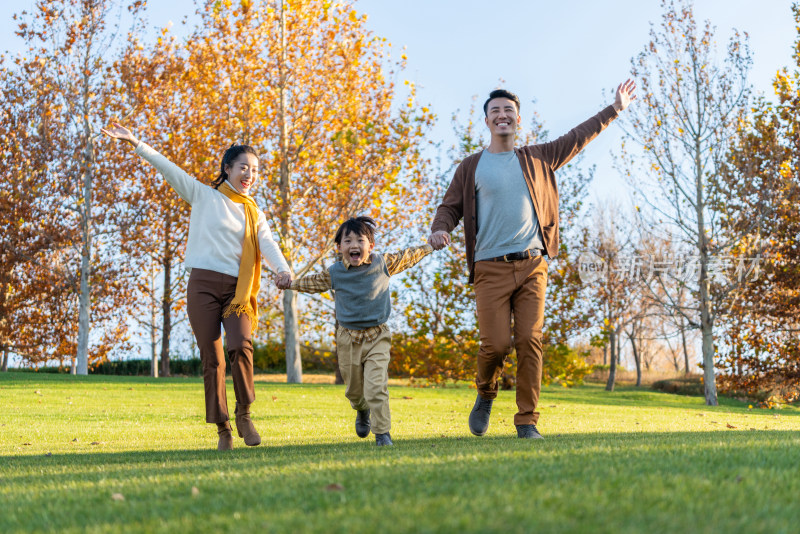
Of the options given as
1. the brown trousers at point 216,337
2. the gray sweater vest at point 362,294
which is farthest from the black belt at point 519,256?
the brown trousers at point 216,337

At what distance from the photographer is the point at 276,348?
29.1 meters

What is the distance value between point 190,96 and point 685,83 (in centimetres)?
1515

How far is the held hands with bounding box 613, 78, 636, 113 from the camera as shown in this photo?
245 inches

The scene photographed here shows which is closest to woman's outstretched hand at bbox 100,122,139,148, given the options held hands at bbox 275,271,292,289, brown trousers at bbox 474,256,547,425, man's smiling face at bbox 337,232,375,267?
held hands at bbox 275,271,292,289

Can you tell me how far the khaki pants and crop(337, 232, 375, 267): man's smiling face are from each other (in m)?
0.65

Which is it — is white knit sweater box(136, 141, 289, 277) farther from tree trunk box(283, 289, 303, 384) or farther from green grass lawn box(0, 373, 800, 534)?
tree trunk box(283, 289, 303, 384)

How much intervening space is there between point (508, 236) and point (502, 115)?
3.42 ft

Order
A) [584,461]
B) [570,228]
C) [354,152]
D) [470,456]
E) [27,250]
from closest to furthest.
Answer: [584,461], [470,456], [354,152], [570,228], [27,250]

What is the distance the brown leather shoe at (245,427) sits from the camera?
557 cm

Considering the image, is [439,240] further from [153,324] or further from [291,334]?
[153,324]

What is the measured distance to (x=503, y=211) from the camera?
567 cm

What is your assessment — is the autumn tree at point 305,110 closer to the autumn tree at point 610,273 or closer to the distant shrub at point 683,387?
the autumn tree at point 610,273

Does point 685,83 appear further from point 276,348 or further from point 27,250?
point 27,250

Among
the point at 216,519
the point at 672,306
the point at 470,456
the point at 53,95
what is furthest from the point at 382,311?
the point at 53,95
